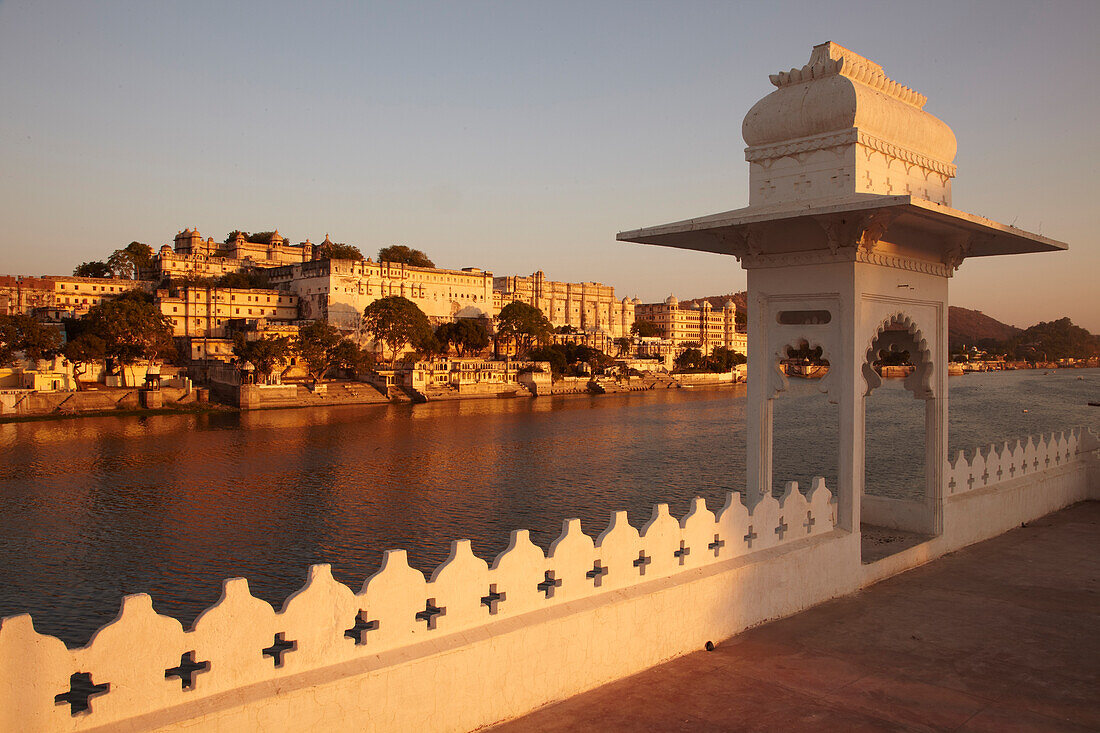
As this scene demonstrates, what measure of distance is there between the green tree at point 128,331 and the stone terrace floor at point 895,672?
54.9 m

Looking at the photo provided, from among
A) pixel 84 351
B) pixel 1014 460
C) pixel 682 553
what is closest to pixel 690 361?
pixel 84 351

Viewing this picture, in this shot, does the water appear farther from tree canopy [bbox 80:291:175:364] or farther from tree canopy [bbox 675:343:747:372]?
tree canopy [bbox 675:343:747:372]

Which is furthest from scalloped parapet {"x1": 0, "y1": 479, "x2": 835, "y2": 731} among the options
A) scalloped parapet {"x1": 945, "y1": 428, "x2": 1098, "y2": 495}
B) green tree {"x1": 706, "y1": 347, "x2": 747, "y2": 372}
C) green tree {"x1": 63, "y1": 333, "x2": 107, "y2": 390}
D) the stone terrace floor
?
green tree {"x1": 706, "y1": 347, "x2": 747, "y2": 372}

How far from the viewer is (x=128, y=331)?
5325cm

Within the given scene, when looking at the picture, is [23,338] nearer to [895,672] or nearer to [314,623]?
[314,623]

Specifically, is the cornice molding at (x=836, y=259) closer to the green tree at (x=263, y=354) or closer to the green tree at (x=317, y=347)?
the green tree at (x=263, y=354)

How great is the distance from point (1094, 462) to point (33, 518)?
22976 mm

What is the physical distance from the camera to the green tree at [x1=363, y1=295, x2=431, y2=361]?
230ft

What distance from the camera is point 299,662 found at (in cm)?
398

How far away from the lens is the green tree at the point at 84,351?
5025 cm

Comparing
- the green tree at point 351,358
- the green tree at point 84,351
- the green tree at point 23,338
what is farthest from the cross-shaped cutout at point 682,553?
the green tree at point 351,358

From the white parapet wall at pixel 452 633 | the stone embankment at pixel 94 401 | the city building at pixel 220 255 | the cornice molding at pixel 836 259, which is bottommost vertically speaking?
the stone embankment at pixel 94 401

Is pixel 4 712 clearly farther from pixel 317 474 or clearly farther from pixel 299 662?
pixel 317 474

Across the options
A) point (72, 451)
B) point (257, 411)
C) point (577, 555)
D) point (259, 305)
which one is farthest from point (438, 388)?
point (577, 555)
